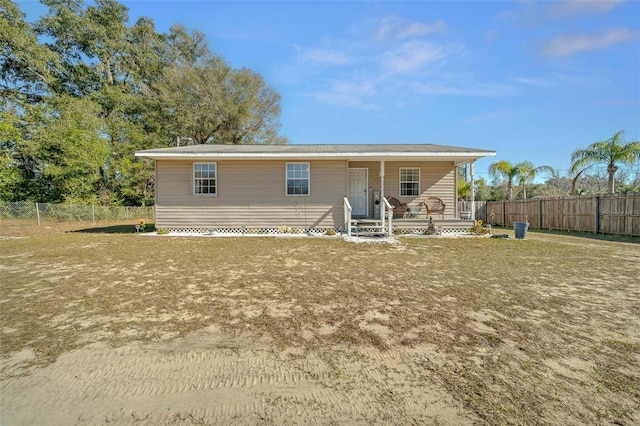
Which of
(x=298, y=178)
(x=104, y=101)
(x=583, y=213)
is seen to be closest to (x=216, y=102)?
(x=104, y=101)

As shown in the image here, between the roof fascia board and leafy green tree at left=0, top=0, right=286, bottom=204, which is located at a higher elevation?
leafy green tree at left=0, top=0, right=286, bottom=204

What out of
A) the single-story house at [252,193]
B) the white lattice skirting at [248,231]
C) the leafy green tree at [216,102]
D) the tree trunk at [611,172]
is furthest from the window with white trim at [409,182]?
the leafy green tree at [216,102]

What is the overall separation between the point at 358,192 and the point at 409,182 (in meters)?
2.25

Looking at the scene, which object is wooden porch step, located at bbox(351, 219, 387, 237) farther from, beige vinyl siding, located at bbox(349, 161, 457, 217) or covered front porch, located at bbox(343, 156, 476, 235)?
beige vinyl siding, located at bbox(349, 161, 457, 217)

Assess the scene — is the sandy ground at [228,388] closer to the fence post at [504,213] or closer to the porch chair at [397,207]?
the porch chair at [397,207]

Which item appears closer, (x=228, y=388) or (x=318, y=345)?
(x=228, y=388)

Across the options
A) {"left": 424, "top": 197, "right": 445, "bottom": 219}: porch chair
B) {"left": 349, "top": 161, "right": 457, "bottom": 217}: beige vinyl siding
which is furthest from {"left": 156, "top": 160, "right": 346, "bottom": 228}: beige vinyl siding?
{"left": 424, "top": 197, "right": 445, "bottom": 219}: porch chair

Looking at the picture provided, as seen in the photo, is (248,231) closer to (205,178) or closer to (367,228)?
(205,178)

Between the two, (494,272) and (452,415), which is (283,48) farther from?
(452,415)

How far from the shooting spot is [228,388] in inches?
84.9

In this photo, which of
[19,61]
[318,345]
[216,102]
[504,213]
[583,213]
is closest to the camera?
[318,345]

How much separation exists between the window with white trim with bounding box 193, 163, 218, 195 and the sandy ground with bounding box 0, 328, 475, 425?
914 centimetres

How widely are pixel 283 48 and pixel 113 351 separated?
13376 mm

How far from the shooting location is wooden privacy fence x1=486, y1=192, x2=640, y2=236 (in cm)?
1112
